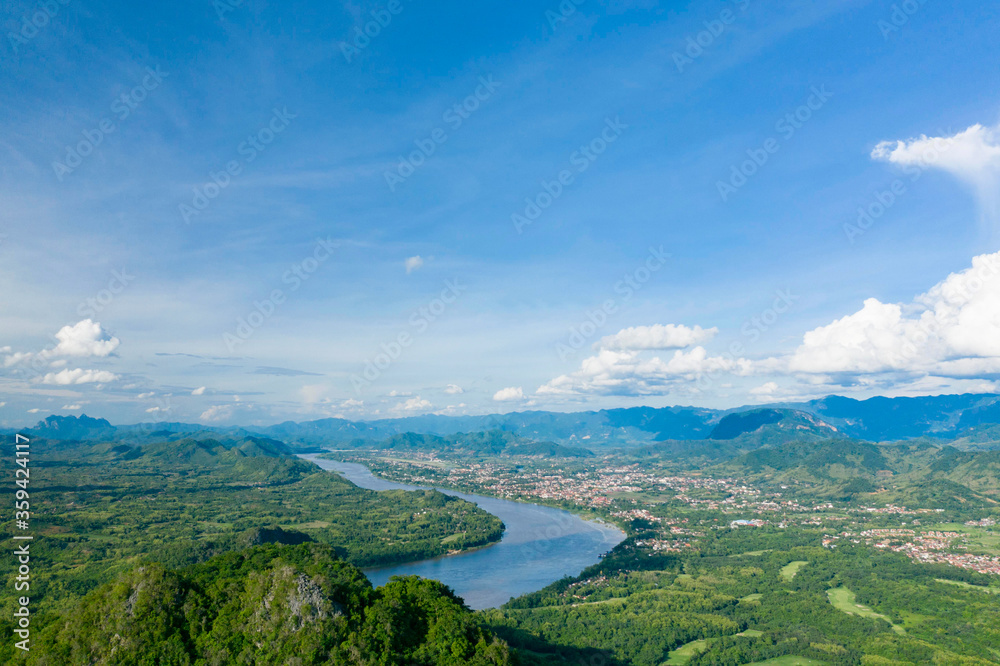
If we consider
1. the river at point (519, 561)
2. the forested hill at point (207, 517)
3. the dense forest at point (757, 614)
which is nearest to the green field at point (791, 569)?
the dense forest at point (757, 614)

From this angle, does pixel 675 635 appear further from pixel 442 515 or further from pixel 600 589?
pixel 442 515

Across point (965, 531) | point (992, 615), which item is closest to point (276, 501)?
point (992, 615)

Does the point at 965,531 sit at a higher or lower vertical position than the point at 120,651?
lower

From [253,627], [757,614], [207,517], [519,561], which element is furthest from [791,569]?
[207,517]

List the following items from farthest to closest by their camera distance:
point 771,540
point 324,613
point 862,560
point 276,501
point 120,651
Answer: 1. point 276,501
2. point 771,540
3. point 862,560
4. point 324,613
5. point 120,651

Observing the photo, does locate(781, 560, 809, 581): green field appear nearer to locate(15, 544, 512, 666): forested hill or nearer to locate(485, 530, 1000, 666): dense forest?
locate(485, 530, 1000, 666): dense forest

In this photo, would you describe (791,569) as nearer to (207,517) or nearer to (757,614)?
(757,614)
